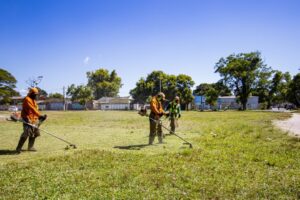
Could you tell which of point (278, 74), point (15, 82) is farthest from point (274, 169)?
point (278, 74)

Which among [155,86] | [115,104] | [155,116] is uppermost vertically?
[155,86]

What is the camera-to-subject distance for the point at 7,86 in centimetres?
7525

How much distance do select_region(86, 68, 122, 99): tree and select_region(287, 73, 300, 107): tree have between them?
255 ft

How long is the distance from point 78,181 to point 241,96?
6834cm

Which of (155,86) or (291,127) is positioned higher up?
(155,86)

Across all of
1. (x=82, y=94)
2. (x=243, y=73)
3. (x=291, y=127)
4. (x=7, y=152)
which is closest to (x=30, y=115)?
(x=7, y=152)

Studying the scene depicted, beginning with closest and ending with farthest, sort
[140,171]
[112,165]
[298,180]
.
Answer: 1. [298,180]
2. [140,171]
3. [112,165]

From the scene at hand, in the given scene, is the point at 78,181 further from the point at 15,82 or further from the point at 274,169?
the point at 15,82

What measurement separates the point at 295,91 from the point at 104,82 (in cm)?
8210

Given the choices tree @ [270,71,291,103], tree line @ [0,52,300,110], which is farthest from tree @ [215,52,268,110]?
tree @ [270,71,291,103]

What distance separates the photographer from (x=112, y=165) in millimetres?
6941

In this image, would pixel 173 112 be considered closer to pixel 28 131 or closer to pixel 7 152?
pixel 28 131

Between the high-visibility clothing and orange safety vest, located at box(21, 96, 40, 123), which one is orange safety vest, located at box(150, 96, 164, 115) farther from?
orange safety vest, located at box(21, 96, 40, 123)

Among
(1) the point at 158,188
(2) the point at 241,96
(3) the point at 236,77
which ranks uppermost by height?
(3) the point at 236,77
